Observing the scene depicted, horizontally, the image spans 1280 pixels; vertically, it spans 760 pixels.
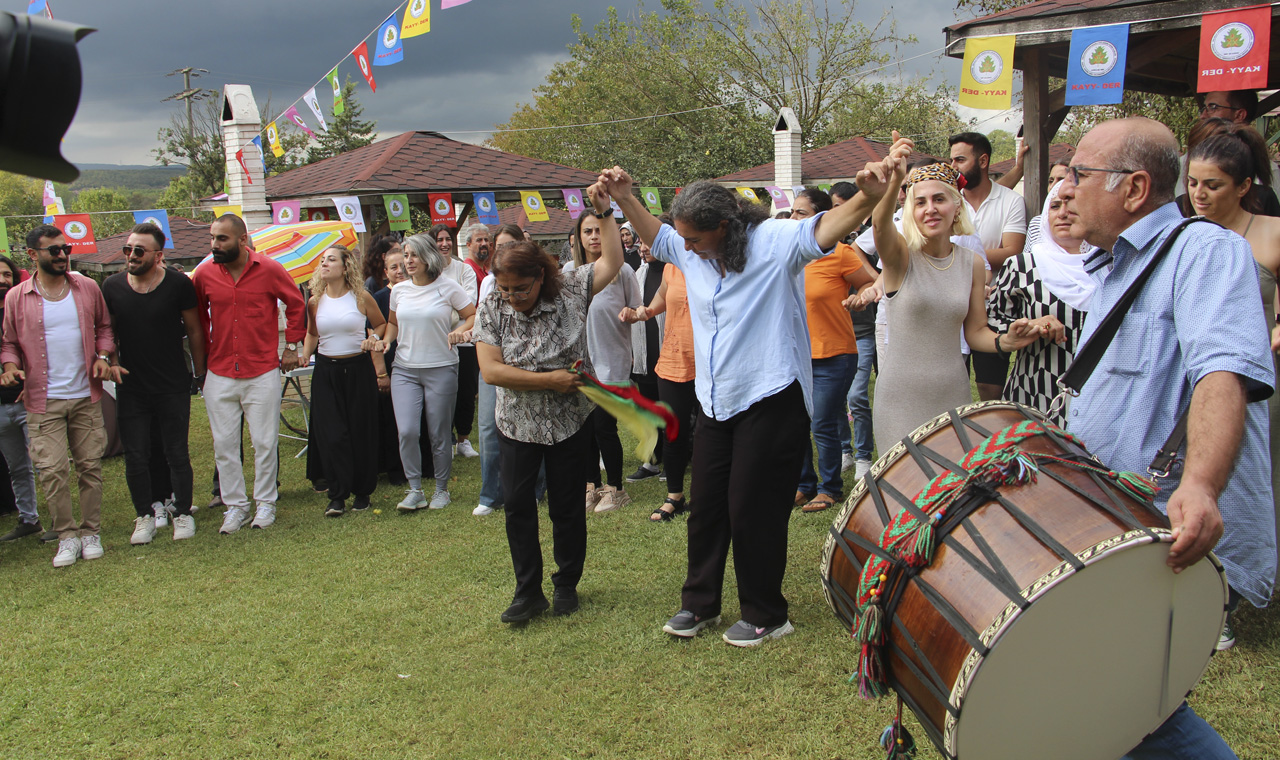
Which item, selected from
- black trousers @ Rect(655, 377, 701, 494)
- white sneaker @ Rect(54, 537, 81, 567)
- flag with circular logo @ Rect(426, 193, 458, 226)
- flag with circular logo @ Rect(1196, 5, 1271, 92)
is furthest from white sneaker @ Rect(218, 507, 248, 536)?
flag with circular logo @ Rect(426, 193, 458, 226)

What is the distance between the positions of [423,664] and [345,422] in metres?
3.06

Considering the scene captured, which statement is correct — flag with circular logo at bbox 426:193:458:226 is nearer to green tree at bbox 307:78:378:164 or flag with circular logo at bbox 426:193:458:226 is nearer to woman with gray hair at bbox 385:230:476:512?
woman with gray hair at bbox 385:230:476:512

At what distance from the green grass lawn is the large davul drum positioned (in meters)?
0.98

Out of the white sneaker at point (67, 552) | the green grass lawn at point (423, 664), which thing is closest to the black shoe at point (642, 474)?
the green grass lawn at point (423, 664)

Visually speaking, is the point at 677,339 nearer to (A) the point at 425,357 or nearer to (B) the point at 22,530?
(A) the point at 425,357

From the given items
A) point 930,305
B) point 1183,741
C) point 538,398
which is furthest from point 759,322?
point 1183,741

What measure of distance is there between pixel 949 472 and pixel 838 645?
165 centimetres

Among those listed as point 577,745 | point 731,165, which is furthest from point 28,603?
point 731,165

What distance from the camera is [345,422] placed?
6355mm

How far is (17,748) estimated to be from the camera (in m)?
3.26

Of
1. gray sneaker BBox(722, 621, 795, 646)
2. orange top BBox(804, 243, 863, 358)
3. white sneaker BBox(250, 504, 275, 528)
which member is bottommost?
white sneaker BBox(250, 504, 275, 528)

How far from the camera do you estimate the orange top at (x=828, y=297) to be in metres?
5.18

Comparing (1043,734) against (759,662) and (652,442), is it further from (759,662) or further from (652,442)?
(652,442)

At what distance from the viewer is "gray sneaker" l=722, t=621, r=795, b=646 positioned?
3.66 meters
